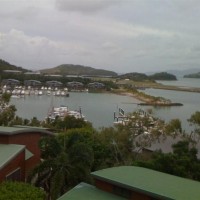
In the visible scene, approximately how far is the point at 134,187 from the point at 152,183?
65 centimetres

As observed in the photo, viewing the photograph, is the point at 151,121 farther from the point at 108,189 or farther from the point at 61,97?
the point at 61,97

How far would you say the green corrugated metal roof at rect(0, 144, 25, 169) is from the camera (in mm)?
12509

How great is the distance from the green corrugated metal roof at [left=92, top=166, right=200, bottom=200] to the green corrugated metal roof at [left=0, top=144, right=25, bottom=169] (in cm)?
338

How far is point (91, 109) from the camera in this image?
66.6m

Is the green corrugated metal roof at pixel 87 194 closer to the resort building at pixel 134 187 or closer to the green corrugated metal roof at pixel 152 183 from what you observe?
the resort building at pixel 134 187

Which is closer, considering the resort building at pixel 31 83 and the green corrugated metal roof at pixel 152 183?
the green corrugated metal roof at pixel 152 183

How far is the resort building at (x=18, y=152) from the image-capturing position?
42.1 ft

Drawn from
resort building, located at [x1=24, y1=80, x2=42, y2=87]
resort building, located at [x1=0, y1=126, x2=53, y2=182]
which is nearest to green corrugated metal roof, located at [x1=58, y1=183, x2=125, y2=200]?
resort building, located at [x1=0, y1=126, x2=53, y2=182]

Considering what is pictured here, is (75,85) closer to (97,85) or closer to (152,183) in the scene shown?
(97,85)

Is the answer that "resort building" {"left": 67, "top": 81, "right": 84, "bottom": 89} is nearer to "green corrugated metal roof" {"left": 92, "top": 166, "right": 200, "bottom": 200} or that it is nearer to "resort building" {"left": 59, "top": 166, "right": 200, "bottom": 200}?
"green corrugated metal roof" {"left": 92, "top": 166, "right": 200, "bottom": 200}

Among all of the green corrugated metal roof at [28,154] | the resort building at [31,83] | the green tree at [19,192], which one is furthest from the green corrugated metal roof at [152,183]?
the resort building at [31,83]

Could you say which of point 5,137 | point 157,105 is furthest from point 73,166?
point 157,105

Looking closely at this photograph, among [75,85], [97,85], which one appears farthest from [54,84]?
[97,85]

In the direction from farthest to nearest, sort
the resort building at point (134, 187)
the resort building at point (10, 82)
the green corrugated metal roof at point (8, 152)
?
the resort building at point (10, 82) → the green corrugated metal roof at point (8, 152) → the resort building at point (134, 187)
